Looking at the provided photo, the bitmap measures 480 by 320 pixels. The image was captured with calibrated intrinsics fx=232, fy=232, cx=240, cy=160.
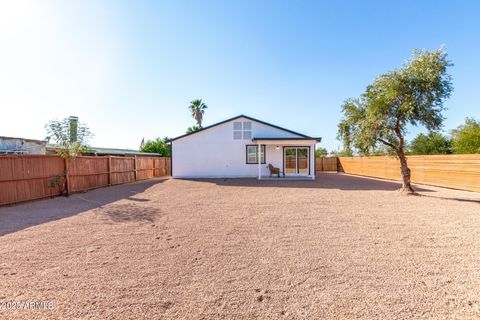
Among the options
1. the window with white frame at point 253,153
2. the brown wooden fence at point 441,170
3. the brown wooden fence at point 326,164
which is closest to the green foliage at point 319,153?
the brown wooden fence at point 326,164

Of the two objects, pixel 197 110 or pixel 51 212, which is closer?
pixel 51 212

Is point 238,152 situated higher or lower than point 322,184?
higher

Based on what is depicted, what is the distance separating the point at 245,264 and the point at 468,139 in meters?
24.7

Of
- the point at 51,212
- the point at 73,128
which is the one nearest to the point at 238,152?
the point at 73,128

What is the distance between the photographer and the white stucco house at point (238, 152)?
17.9 meters

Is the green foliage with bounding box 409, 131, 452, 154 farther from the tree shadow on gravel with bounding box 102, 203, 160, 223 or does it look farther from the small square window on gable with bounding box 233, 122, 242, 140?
the tree shadow on gravel with bounding box 102, 203, 160, 223

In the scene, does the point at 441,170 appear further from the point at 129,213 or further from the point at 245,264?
the point at 129,213

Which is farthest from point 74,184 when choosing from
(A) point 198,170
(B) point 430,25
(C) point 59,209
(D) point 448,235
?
(B) point 430,25

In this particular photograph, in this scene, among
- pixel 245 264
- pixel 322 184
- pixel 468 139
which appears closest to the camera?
pixel 245 264

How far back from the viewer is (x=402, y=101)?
9.30 meters

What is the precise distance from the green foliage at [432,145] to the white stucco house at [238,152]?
1547cm

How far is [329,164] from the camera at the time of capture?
2848cm

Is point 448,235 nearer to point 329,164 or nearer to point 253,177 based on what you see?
point 253,177

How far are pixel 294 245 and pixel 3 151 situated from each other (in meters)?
16.3
